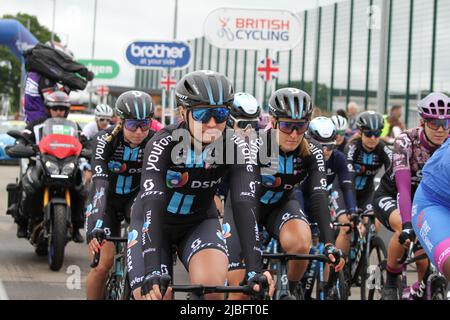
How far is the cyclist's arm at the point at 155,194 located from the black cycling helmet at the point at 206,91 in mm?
322

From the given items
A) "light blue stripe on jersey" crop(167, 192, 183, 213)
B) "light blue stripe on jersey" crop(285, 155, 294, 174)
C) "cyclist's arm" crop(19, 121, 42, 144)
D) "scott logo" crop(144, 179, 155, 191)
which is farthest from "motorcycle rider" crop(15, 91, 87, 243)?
"scott logo" crop(144, 179, 155, 191)

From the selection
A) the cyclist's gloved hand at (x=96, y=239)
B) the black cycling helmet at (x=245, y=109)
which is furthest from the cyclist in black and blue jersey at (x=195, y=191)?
the black cycling helmet at (x=245, y=109)

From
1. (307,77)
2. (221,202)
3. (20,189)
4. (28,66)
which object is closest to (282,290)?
(221,202)

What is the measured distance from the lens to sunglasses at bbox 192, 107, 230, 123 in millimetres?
5199

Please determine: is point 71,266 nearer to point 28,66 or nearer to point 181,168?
point 28,66

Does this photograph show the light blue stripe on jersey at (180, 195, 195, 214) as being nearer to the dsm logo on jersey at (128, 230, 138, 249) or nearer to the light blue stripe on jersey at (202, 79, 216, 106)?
the dsm logo on jersey at (128, 230, 138, 249)

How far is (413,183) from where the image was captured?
8.05m

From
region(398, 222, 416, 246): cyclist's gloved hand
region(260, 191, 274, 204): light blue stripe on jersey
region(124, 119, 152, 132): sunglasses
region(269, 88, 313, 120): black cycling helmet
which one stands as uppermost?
region(269, 88, 313, 120): black cycling helmet

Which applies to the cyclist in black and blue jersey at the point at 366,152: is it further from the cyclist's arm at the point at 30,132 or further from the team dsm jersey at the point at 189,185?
the team dsm jersey at the point at 189,185

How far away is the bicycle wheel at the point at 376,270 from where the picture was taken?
903cm

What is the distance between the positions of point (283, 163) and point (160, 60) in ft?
45.8

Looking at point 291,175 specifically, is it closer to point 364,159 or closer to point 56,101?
point 364,159

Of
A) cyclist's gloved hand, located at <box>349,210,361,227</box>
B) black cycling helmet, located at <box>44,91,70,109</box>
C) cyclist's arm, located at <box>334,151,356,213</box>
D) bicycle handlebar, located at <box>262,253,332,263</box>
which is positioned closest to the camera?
bicycle handlebar, located at <box>262,253,332,263</box>

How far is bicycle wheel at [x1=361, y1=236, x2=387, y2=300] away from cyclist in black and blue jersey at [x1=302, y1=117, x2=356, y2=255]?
0.38 m
